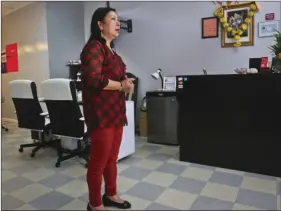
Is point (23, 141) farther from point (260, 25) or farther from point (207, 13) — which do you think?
point (260, 25)

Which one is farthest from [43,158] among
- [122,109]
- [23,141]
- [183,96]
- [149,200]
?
[183,96]

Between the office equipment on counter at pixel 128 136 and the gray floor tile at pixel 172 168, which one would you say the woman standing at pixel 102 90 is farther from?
the office equipment on counter at pixel 128 136

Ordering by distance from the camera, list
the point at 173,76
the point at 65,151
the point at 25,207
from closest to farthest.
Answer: the point at 25,207 < the point at 65,151 < the point at 173,76

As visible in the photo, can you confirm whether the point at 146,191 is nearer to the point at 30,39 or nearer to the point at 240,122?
the point at 240,122

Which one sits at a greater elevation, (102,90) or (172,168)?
(102,90)

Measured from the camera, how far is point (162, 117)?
3.58 m

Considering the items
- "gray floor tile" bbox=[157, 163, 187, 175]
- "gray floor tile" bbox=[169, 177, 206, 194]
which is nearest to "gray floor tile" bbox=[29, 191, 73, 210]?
"gray floor tile" bbox=[169, 177, 206, 194]

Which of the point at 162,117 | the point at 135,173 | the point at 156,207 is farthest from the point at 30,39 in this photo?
the point at 156,207

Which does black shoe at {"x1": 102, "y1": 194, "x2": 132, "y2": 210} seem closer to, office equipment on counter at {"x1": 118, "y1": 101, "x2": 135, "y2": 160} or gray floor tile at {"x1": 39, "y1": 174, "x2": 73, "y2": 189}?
gray floor tile at {"x1": 39, "y1": 174, "x2": 73, "y2": 189}

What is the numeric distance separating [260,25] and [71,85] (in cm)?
251

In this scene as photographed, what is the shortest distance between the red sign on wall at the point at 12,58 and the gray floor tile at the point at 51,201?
4400mm

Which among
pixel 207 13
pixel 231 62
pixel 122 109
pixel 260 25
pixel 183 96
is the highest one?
pixel 207 13

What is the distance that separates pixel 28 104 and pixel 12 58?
10.7 feet

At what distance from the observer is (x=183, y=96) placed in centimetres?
75
